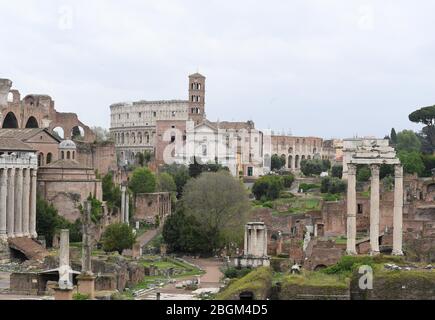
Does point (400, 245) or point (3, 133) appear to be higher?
point (3, 133)

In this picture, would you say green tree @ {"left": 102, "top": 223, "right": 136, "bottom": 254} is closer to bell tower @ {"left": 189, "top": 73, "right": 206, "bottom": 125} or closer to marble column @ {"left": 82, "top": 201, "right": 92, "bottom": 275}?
marble column @ {"left": 82, "top": 201, "right": 92, "bottom": 275}

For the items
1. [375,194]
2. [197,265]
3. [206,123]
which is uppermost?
[206,123]

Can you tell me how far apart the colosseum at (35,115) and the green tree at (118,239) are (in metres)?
19.5

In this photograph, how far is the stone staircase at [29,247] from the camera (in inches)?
1893

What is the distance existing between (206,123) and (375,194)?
70.5 metres

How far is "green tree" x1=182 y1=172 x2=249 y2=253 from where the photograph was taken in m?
54.3

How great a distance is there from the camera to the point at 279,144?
433ft

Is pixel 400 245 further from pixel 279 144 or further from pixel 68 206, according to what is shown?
pixel 279 144

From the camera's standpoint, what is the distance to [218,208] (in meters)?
57.4

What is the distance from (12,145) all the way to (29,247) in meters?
6.40

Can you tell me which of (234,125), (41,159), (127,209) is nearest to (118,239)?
(41,159)
